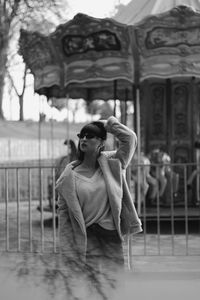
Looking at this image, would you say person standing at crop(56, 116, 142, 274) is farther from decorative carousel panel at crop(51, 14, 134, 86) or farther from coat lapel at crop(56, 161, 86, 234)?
decorative carousel panel at crop(51, 14, 134, 86)

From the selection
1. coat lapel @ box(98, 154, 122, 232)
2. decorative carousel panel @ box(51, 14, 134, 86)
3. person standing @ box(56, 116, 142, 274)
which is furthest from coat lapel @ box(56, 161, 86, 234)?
decorative carousel panel @ box(51, 14, 134, 86)

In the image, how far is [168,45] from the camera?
396 inches

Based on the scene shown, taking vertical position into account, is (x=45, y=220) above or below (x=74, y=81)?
below

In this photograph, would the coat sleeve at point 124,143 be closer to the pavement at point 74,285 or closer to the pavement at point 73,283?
the pavement at point 73,283

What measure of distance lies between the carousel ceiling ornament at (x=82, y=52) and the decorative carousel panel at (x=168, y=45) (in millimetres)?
242

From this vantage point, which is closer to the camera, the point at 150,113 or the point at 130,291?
the point at 130,291

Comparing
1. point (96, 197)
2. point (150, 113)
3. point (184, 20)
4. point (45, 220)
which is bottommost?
point (45, 220)

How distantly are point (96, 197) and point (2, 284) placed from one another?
2325 millimetres

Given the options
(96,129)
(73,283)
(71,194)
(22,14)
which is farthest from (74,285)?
(22,14)

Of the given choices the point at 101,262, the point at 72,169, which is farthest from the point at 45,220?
the point at 101,262

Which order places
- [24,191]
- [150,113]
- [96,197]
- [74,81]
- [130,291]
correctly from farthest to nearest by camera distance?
[24,191]
[150,113]
[74,81]
[96,197]
[130,291]

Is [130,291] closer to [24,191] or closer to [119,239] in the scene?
[119,239]

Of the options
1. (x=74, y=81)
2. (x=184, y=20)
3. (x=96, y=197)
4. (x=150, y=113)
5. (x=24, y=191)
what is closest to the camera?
(x=96, y=197)

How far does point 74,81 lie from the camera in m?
10.6
